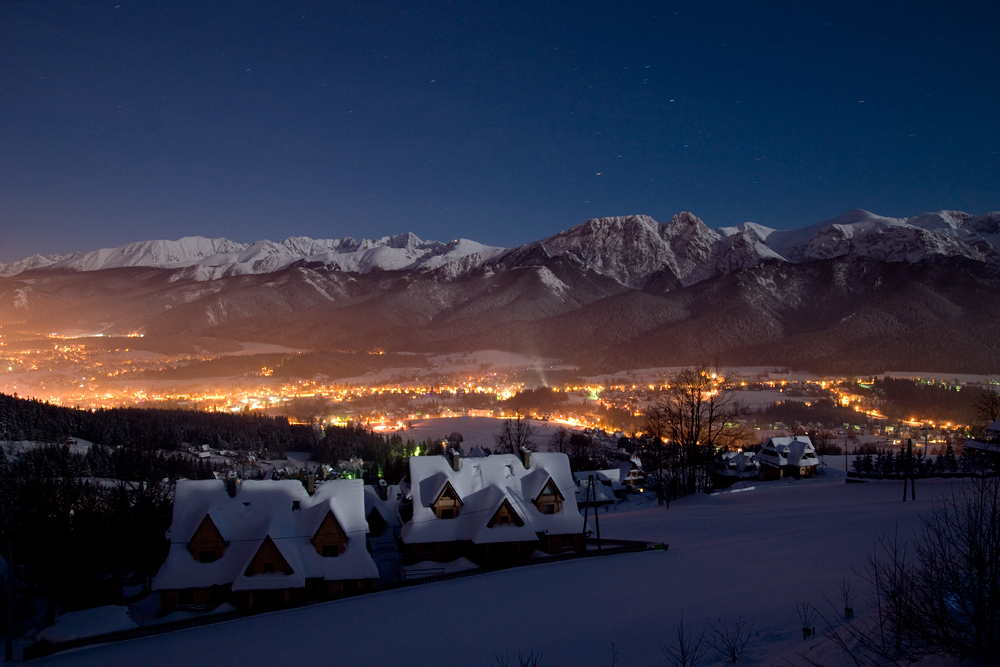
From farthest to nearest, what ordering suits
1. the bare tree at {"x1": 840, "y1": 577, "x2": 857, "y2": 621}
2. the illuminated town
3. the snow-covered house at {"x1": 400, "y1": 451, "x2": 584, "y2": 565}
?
the illuminated town < the snow-covered house at {"x1": 400, "y1": 451, "x2": 584, "y2": 565} < the bare tree at {"x1": 840, "y1": 577, "x2": 857, "y2": 621}

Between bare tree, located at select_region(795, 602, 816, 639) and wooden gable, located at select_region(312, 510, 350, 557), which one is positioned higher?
bare tree, located at select_region(795, 602, 816, 639)

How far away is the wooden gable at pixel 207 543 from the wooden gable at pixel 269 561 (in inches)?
60.8

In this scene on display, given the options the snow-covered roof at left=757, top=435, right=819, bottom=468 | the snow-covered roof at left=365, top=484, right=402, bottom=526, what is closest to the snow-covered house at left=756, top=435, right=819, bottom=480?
the snow-covered roof at left=757, top=435, right=819, bottom=468

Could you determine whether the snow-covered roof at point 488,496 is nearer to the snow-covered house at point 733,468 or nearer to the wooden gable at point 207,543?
the wooden gable at point 207,543

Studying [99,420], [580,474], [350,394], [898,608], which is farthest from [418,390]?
[898,608]

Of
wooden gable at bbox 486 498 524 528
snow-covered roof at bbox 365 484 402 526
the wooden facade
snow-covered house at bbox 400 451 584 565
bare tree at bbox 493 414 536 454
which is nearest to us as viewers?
the wooden facade

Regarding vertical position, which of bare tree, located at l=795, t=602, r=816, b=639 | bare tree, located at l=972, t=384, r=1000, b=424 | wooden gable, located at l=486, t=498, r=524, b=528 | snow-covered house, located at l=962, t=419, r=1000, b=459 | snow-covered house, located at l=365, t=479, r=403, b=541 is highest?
bare tree, located at l=972, t=384, r=1000, b=424

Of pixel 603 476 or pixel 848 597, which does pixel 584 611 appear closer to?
pixel 848 597

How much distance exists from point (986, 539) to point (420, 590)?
14.2m

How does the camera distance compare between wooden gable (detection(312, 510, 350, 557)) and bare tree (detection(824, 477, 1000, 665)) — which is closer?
bare tree (detection(824, 477, 1000, 665))

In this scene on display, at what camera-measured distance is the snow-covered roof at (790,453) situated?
150ft

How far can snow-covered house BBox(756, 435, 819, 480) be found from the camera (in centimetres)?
4522

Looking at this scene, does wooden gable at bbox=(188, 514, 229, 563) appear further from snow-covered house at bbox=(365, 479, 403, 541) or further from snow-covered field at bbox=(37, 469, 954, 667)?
snow-covered house at bbox=(365, 479, 403, 541)

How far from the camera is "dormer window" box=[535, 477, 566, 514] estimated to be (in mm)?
23719
